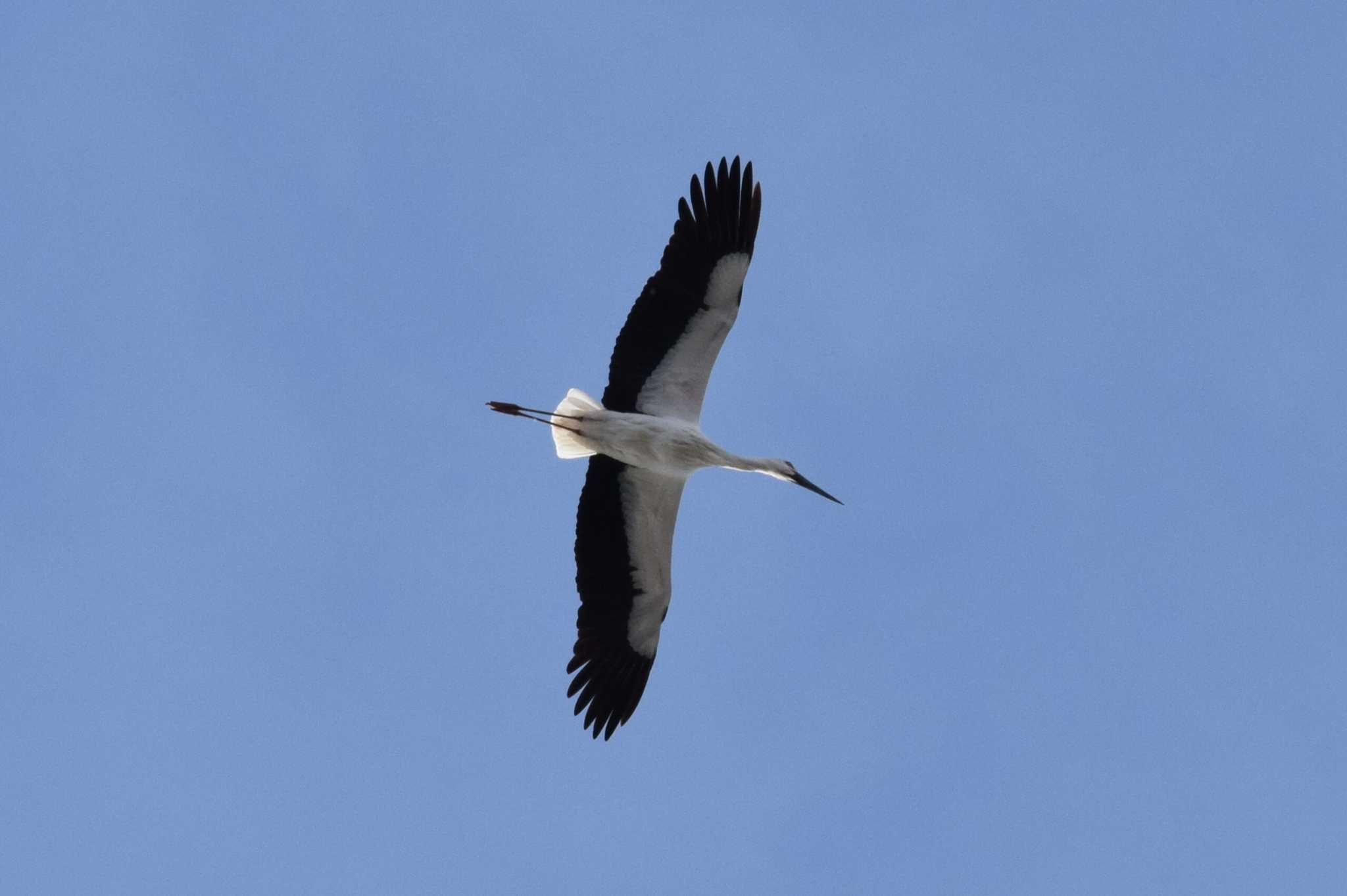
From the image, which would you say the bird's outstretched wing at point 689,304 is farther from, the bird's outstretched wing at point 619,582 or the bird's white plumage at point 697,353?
the bird's outstretched wing at point 619,582

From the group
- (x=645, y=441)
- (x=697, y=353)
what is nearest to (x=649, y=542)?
(x=645, y=441)

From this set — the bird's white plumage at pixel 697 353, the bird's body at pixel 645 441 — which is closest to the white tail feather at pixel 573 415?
the bird's body at pixel 645 441

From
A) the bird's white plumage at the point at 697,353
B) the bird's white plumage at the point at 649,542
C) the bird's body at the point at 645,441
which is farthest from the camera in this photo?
the bird's white plumage at the point at 649,542

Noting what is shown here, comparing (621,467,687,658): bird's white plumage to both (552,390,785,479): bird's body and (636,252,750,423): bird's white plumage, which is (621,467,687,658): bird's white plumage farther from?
(636,252,750,423): bird's white plumage

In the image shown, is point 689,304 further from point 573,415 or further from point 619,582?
point 619,582

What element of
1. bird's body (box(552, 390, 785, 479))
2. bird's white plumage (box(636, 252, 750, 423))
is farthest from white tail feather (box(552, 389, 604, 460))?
bird's white plumage (box(636, 252, 750, 423))

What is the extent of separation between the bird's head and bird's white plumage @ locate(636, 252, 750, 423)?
2.33 feet

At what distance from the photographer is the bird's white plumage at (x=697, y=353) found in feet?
57.5

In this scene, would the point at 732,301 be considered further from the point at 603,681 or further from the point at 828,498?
the point at 603,681

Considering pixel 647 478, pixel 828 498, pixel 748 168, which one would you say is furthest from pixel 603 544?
pixel 748 168

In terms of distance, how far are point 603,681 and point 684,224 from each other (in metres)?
3.52

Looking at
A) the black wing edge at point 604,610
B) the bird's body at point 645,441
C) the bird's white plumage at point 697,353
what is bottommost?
the black wing edge at point 604,610

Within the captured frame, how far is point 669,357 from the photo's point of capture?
58.0ft

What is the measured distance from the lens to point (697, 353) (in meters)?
17.7
